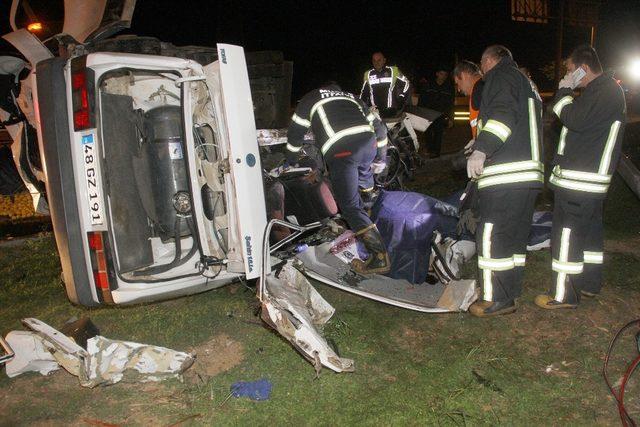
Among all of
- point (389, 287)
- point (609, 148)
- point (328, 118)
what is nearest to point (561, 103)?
point (609, 148)

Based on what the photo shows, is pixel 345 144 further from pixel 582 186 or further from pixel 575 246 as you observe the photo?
pixel 575 246

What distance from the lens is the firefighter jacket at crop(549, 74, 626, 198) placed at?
3.17 meters

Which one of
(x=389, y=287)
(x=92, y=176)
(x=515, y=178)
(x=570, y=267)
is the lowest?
(x=389, y=287)

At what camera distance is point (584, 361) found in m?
2.91

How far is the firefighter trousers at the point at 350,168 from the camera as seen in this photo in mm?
3637

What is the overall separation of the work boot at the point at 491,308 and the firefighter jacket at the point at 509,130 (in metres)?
0.85

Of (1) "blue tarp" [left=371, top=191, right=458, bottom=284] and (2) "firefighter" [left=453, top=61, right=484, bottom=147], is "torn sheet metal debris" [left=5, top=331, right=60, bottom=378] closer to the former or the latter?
(1) "blue tarp" [left=371, top=191, right=458, bottom=284]

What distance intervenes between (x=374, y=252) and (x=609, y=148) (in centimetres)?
185

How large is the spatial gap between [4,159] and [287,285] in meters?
3.17

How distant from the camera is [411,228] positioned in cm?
376

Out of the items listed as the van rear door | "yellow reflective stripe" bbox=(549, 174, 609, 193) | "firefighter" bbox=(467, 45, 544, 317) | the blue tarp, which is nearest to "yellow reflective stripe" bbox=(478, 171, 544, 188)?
"firefighter" bbox=(467, 45, 544, 317)

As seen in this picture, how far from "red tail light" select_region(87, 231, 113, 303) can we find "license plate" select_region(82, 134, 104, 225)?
11 cm

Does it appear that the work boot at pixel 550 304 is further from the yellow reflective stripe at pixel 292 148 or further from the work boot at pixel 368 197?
the yellow reflective stripe at pixel 292 148

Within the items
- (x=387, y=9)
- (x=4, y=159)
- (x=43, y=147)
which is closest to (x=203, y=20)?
(x=387, y=9)
